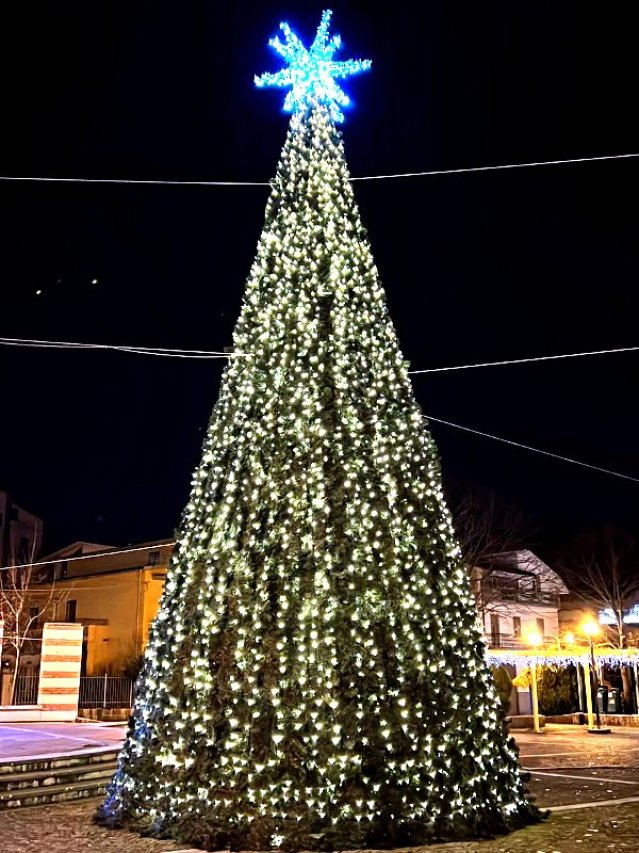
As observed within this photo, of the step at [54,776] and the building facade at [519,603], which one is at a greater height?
the building facade at [519,603]

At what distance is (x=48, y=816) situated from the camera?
900 centimetres

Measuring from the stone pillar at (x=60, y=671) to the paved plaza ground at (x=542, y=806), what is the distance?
2.77 m

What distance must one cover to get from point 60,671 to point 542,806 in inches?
524

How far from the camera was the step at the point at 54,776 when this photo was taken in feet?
33.2

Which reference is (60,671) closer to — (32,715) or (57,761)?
(32,715)

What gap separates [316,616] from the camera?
23.9 feet

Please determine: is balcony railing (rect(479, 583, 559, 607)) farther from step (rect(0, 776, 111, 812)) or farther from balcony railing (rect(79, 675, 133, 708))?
step (rect(0, 776, 111, 812))

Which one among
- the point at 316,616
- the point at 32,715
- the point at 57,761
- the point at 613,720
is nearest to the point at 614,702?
the point at 613,720

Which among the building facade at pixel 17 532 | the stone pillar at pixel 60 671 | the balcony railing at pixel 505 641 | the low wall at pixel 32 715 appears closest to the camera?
the low wall at pixel 32 715

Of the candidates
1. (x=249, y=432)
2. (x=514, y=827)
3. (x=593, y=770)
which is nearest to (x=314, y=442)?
(x=249, y=432)

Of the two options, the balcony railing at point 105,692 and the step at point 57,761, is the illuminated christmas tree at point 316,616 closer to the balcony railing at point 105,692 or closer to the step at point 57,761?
the step at point 57,761

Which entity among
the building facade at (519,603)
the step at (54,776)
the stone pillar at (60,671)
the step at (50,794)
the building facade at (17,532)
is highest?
the building facade at (17,532)

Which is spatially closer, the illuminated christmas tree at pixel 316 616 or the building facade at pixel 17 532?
the illuminated christmas tree at pixel 316 616

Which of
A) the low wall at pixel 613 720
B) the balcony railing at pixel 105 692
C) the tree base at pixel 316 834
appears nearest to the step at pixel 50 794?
the tree base at pixel 316 834
